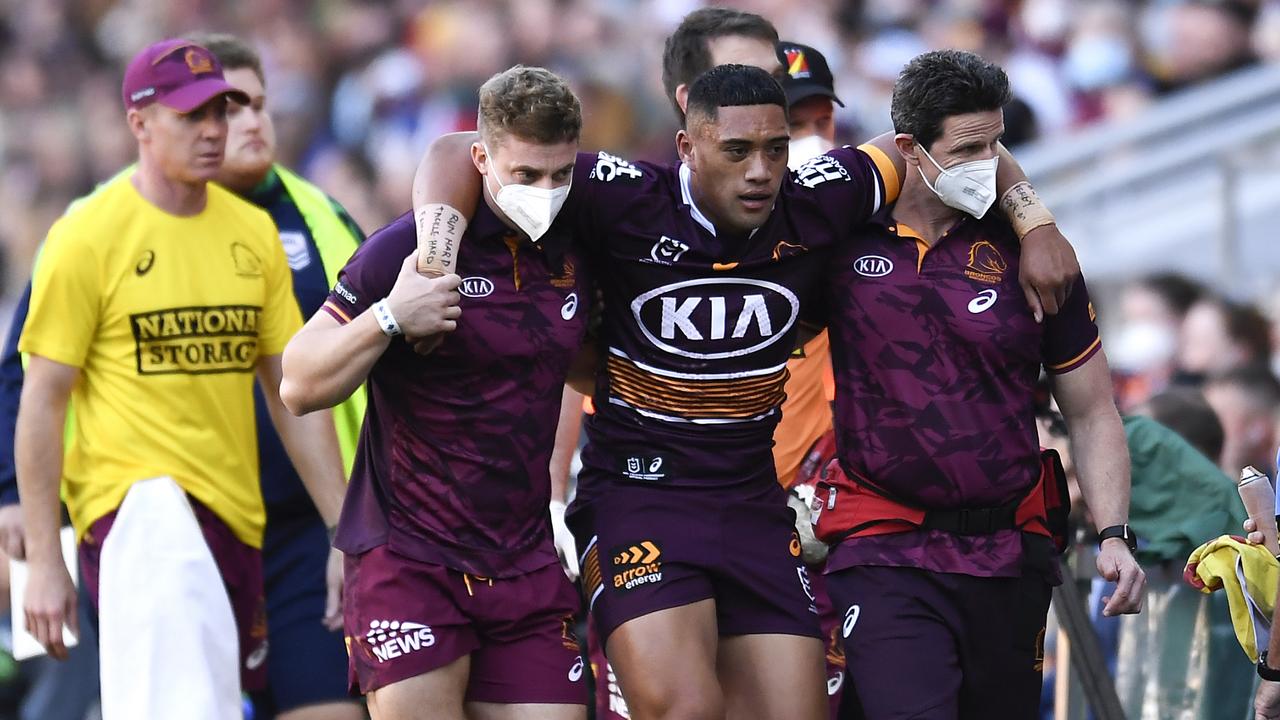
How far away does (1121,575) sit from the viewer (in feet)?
16.8

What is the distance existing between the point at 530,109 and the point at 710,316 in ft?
2.38

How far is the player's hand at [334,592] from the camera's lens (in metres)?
6.37

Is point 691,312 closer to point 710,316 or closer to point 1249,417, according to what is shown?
point 710,316

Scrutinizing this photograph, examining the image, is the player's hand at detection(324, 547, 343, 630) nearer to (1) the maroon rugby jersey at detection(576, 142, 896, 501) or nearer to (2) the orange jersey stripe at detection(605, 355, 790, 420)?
(1) the maroon rugby jersey at detection(576, 142, 896, 501)

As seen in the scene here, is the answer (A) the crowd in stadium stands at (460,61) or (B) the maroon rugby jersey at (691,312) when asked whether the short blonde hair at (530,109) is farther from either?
(A) the crowd in stadium stands at (460,61)

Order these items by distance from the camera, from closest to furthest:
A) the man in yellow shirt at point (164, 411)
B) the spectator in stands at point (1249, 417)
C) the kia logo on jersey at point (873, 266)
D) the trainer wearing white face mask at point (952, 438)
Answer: the trainer wearing white face mask at point (952, 438)
the kia logo on jersey at point (873, 266)
the man in yellow shirt at point (164, 411)
the spectator in stands at point (1249, 417)

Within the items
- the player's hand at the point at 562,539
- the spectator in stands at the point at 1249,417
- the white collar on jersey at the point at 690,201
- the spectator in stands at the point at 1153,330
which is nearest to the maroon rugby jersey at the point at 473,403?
the white collar on jersey at the point at 690,201

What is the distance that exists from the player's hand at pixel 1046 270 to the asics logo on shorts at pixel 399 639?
1803 millimetres

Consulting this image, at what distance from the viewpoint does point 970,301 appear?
17.4ft

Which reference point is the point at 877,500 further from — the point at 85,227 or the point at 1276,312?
the point at 1276,312

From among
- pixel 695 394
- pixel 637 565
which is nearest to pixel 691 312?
pixel 695 394

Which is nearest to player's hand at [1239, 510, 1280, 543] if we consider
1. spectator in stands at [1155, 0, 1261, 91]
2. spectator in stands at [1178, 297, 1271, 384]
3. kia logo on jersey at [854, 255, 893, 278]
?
kia logo on jersey at [854, 255, 893, 278]

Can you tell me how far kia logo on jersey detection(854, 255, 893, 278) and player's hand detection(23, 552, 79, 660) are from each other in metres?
2.52

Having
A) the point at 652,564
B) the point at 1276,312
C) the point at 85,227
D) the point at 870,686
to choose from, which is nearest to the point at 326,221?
the point at 85,227
